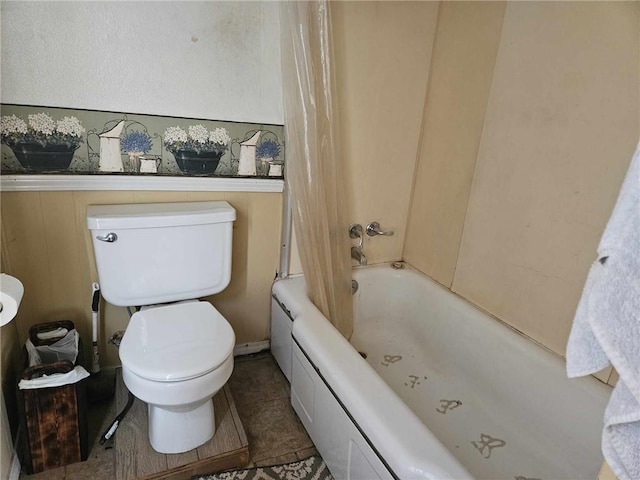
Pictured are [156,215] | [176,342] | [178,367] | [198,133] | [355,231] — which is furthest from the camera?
[355,231]

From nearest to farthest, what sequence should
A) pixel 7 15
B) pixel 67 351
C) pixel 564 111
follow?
1. pixel 7 15
2. pixel 564 111
3. pixel 67 351

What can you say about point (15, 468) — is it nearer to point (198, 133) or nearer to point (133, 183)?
point (133, 183)

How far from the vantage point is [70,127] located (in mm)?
1393

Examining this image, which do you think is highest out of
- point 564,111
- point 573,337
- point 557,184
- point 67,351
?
point 564,111

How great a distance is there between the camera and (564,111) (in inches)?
53.1

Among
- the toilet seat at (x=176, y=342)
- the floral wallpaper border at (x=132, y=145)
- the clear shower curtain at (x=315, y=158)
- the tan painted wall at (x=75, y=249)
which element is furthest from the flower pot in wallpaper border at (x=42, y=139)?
the clear shower curtain at (x=315, y=158)

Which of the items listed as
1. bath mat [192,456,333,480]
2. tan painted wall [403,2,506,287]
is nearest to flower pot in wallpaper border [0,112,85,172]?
bath mat [192,456,333,480]

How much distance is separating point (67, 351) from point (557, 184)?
186cm

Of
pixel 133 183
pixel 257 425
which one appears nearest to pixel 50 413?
pixel 257 425

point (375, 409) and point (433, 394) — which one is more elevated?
point (375, 409)

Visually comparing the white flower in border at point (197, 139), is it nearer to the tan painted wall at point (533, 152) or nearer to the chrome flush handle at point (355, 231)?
the chrome flush handle at point (355, 231)

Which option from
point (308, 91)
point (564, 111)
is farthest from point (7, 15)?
point (564, 111)

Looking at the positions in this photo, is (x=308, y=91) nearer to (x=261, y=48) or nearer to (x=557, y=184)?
(x=261, y=48)

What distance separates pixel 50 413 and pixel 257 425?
714mm
